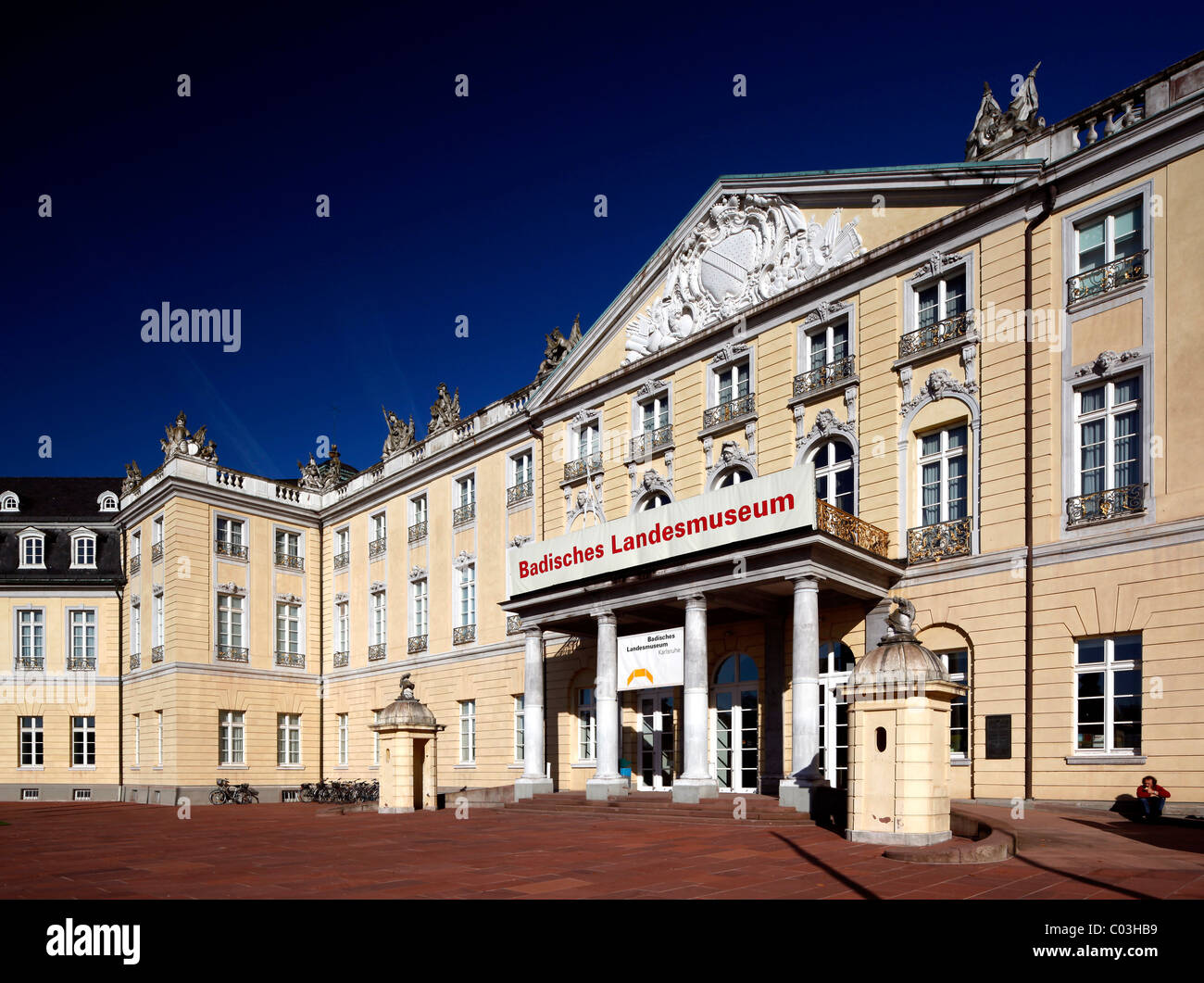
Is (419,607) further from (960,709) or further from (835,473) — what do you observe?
(960,709)

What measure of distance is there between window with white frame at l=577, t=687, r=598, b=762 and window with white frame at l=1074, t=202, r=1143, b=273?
57.1 feet

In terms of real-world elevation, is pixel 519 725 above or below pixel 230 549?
below

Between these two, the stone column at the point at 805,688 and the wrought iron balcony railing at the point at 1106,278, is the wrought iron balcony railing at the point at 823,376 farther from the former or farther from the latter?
the stone column at the point at 805,688

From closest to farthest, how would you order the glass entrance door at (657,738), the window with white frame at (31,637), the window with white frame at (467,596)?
the glass entrance door at (657,738) < the window with white frame at (467,596) < the window with white frame at (31,637)

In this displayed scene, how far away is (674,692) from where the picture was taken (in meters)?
27.1

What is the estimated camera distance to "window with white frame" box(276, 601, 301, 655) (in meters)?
41.3

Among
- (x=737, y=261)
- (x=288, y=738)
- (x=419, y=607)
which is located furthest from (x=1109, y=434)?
(x=288, y=738)

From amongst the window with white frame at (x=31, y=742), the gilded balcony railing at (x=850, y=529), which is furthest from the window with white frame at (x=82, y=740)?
the gilded balcony railing at (x=850, y=529)

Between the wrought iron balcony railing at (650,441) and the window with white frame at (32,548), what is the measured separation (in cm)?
3118

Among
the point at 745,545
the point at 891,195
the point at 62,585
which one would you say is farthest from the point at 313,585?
the point at 891,195

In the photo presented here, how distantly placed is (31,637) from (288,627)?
12698 mm

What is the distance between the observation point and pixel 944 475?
71.5 feet

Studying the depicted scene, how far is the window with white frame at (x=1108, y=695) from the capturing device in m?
18.1
